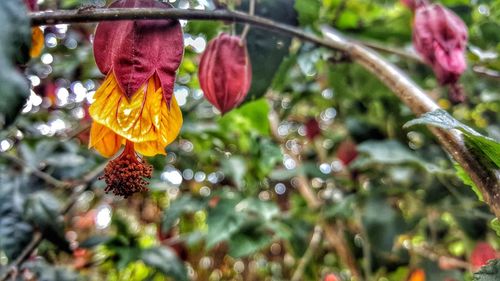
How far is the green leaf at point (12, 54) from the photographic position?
0.89 feet

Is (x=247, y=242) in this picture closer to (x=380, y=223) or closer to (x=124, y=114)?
(x=380, y=223)

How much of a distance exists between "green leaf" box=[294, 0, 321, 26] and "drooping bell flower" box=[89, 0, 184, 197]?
317 millimetres

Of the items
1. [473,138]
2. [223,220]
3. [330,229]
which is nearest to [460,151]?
[473,138]

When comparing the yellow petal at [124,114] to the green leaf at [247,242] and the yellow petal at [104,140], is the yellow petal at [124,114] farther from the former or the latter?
the green leaf at [247,242]

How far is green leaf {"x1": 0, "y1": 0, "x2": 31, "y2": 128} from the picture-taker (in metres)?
0.27

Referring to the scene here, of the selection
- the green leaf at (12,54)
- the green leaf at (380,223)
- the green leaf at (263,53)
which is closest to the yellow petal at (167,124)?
the green leaf at (12,54)

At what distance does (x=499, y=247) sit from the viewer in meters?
0.90

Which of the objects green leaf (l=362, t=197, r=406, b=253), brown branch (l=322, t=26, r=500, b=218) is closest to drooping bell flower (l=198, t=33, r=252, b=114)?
brown branch (l=322, t=26, r=500, b=218)

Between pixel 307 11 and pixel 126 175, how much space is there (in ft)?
1.24

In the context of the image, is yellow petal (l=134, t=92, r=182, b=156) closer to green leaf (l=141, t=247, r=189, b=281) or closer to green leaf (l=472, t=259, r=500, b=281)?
green leaf (l=472, t=259, r=500, b=281)

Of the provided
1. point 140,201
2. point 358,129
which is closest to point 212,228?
point 358,129

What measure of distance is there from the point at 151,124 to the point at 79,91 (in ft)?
2.04

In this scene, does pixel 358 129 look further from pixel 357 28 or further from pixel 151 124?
pixel 151 124

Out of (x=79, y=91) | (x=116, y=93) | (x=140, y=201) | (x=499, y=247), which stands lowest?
(x=140, y=201)
